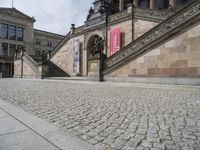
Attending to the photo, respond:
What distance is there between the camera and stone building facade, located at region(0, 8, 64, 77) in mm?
50531

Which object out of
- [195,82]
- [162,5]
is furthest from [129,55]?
[162,5]

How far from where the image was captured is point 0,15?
1967 inches

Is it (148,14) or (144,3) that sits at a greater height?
(144,3)

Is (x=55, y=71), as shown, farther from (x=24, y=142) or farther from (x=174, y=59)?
(x=24, y=142)

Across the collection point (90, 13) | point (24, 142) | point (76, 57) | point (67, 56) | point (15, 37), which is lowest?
point (24, 142)

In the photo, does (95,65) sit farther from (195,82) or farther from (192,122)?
(192,122)

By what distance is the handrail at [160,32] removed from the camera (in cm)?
1065

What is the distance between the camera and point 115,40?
69.9ft

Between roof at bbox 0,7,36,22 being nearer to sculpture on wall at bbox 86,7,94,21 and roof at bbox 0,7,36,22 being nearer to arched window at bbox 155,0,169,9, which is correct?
sculpture on wall at bbox 86,7,94,21

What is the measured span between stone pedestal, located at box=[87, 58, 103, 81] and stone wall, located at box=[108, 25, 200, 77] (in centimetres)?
310

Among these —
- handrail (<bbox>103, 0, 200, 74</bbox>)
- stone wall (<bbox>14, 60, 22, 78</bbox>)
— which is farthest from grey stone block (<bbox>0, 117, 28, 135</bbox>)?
stone wall (<bbox>14, 60, 22, 78</bbox>)

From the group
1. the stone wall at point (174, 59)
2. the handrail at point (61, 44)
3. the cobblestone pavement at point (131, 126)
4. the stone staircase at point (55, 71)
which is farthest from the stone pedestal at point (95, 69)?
the handrail at point (61, 44)

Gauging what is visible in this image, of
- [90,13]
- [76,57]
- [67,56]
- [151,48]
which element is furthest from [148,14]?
[67,56]

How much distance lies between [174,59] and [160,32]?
1.97 metres
